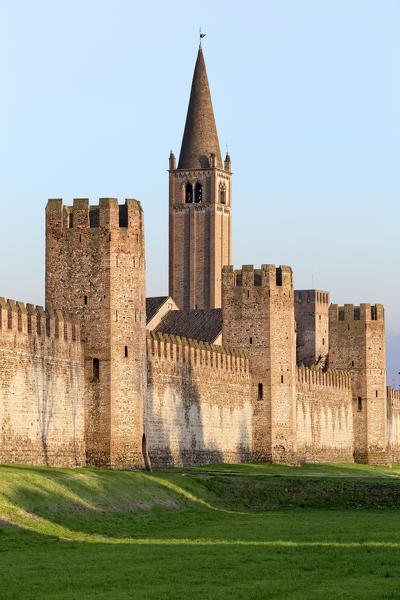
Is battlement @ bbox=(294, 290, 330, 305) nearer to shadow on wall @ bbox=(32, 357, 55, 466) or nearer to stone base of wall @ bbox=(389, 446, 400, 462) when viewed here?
stone base of wall @ bbox=(389, 446, 400, 462)

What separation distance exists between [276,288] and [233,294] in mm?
2086

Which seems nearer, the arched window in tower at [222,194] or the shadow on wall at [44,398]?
the shadow on wall at [44,398]

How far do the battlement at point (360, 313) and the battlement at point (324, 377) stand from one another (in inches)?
126

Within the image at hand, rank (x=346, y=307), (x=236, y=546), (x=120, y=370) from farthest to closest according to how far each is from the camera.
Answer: (x=346, y=307)
(x=120, y=370)
(x=236, y=546)

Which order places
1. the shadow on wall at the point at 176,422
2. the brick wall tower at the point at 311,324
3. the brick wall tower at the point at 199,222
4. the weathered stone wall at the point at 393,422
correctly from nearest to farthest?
the shadow on wall at the point at 176,422 < the weathered stone wall at the point at 393,422 < the brick wall tower at the point at 199,222 < the brick wall tower at the point at 311,324

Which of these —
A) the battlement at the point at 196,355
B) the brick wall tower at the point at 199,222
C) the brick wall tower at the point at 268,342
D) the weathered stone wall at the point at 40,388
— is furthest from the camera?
the brick wall tower at the point at 199,222

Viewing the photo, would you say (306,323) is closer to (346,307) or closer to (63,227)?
(346,307)

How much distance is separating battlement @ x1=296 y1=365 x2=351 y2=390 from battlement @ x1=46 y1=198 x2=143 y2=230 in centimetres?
2448

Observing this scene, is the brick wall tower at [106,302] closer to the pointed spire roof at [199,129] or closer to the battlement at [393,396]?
the battlement at [393,396]

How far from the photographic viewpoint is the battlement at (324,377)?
69000 mm

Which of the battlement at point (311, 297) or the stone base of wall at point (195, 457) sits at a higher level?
the battlement at point (311, 297)

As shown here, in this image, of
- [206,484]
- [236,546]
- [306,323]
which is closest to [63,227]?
[206,484]

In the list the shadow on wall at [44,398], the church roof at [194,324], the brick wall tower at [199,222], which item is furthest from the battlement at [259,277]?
the brick wall tower at [199,222]

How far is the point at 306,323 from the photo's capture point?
509ft
